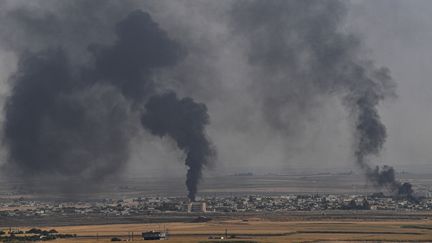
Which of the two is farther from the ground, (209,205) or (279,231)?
(209,205)

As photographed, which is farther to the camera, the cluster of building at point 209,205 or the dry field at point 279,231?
the cluster of building at point 209,205

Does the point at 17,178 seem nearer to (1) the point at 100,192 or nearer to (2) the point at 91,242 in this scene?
(1) the point at 100,192

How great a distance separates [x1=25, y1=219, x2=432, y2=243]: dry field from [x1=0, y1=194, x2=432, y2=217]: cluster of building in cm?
1851

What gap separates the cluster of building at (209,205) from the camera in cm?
11506

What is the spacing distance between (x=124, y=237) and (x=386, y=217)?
31264 mm

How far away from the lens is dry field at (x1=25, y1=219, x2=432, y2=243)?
78.4 metres

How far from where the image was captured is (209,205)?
12281 cm

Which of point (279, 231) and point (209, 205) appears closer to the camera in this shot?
point (279, 231)

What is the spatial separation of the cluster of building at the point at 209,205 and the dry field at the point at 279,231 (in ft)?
60.7

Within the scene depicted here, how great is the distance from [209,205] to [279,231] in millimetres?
37606

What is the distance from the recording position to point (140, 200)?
13762cm

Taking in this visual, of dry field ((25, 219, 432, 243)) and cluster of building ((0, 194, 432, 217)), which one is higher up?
cluster of building ((0, 194, 432, 217))

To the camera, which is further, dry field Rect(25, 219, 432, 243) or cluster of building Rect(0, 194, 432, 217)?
cluster of building Rect(0, 194, 432, 217)

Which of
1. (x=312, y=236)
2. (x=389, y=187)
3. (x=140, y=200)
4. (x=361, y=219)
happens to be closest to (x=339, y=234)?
(x=312, y=236)
